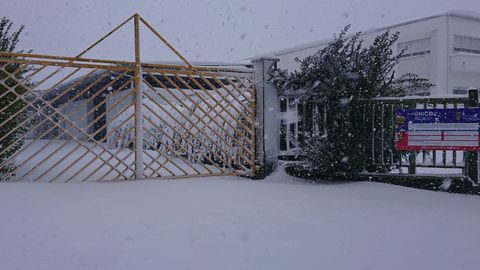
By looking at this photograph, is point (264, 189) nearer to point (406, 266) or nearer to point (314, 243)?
point (314, 243)

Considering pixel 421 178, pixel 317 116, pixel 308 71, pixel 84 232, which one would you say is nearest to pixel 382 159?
pixel 421 178

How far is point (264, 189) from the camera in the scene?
3838 mm

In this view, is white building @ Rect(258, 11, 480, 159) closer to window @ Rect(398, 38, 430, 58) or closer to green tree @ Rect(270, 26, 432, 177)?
A: window @ Rect(398, 38, 430, 58)

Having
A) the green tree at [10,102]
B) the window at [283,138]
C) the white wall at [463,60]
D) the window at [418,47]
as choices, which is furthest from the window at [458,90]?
the green tree at [10,102]

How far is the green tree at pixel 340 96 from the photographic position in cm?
413

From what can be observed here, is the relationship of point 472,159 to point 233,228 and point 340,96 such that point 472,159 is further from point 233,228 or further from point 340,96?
point 233,228

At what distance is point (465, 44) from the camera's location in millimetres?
13992

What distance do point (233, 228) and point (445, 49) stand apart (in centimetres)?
1317

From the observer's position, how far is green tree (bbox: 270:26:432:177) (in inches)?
163

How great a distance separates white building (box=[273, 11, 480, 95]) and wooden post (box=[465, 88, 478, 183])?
10.3 m

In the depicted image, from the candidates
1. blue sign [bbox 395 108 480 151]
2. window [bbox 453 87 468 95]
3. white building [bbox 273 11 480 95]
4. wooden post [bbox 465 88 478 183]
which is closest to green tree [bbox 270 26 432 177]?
blue sign [bbox 395 108 480 151]

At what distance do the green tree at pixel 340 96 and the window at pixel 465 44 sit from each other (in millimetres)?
11185

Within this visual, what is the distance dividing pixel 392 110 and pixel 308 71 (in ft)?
3.14

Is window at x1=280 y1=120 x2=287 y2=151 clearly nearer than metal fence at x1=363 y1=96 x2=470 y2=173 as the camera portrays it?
No
